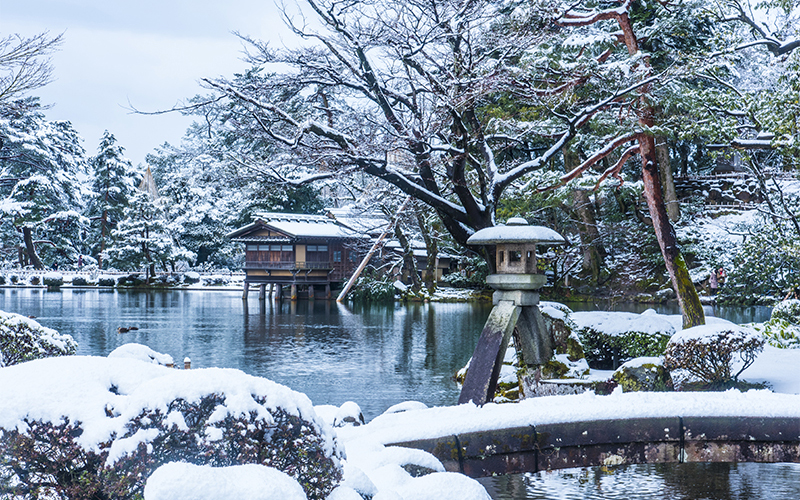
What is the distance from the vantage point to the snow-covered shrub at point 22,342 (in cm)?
562

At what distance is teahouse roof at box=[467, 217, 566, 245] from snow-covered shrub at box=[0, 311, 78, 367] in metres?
4.69

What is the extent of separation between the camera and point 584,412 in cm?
497

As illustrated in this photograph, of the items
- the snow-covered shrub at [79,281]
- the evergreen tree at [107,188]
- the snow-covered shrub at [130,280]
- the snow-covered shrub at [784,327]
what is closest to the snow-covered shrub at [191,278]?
the snow-covered shrub at [130,280]

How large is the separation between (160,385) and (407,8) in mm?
7751

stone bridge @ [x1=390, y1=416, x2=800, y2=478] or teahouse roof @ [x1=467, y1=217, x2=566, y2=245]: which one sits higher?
teahouse roof @ [x1=467, y1=217, x2=566, y2=245]

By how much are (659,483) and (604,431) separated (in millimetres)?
654

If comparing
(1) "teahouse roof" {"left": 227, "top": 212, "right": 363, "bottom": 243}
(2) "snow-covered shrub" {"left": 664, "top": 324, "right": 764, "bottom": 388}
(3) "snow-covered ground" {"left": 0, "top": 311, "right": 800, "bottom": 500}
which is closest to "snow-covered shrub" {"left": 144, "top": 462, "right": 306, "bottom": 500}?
(3) "snow-covered ground" {"left": 0, "top": 311, "right": 800, "bottom": 500}

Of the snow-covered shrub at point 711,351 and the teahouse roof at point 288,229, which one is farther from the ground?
the teahouse roof at point 288,229

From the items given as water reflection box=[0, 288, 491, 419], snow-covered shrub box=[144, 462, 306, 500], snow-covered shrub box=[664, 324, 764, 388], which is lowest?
water reflection box=[0, 288, 491, 419]

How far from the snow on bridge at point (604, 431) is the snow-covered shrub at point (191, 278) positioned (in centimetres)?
3829

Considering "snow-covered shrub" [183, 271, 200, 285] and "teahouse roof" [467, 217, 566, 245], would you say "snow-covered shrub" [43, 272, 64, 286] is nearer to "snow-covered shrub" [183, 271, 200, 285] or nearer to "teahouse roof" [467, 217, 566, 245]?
"snow-covered shrub" [183, 271, 200, 285]

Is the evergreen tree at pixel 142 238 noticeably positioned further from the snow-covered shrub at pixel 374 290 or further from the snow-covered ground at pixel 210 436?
the snow-covered ground at pixel 210 436

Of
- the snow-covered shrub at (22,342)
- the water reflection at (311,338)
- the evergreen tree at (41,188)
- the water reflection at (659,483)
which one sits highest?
the evergreen tree at (41,188)

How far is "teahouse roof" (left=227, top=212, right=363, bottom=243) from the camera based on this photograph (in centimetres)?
3195
